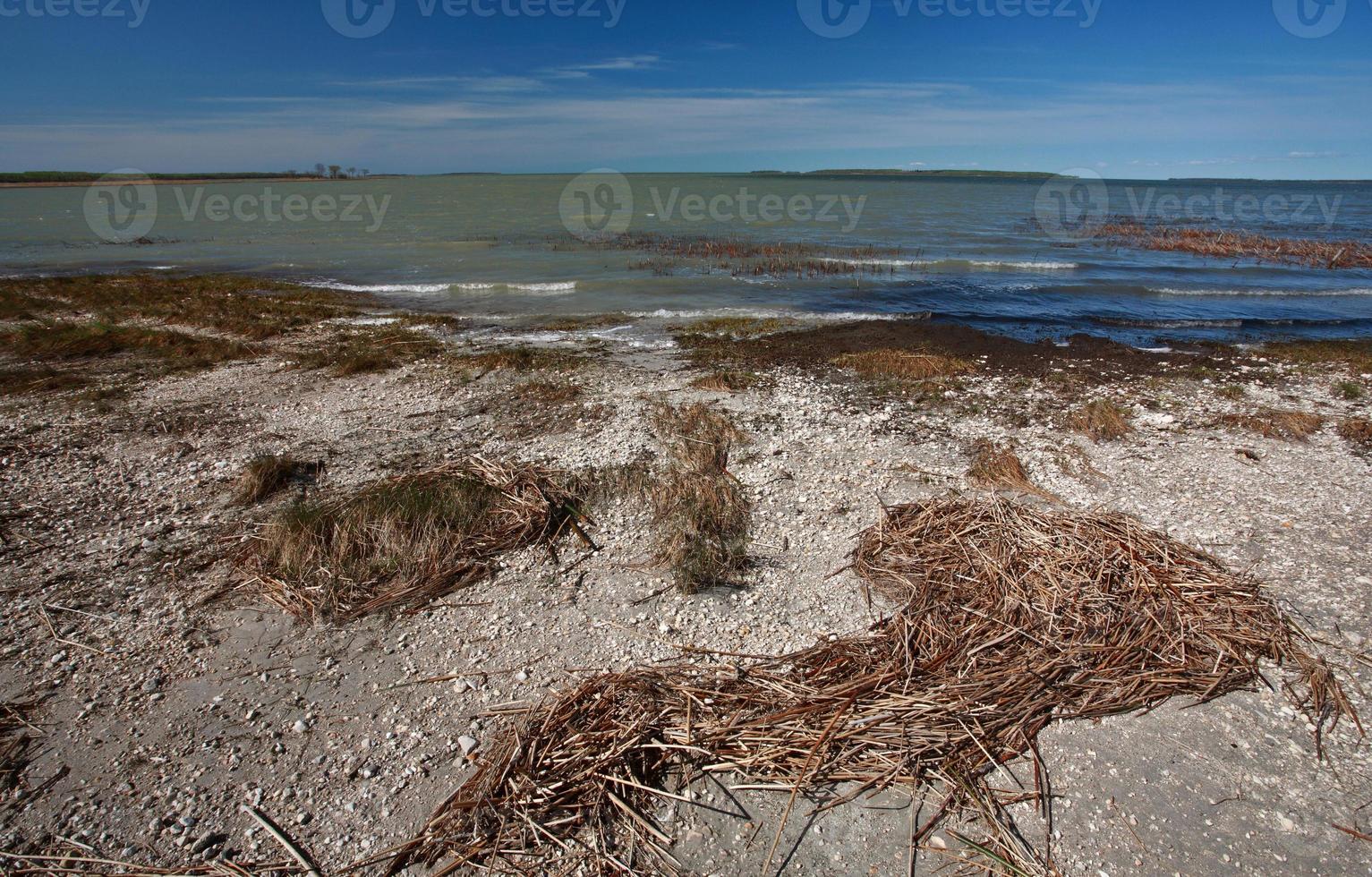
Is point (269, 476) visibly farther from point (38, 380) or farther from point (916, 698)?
point (38, 380)

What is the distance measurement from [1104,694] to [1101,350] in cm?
1347

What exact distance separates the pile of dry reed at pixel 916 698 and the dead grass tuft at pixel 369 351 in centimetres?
1092

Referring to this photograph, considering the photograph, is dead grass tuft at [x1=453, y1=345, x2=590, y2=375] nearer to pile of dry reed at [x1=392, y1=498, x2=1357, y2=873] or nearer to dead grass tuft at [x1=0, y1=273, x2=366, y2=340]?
dead grass tuft at [x1=0, y1=273, x2=366, y2=340]

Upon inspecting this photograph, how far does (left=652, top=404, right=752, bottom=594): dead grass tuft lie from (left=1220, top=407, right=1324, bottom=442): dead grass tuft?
26.4 feet

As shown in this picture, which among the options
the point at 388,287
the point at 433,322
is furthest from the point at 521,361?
the point at 388,287

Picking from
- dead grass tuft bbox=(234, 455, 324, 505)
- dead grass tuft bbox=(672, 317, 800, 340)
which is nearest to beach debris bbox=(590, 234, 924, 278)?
dead grass tuft bbox=(672, 317, 800, 340)

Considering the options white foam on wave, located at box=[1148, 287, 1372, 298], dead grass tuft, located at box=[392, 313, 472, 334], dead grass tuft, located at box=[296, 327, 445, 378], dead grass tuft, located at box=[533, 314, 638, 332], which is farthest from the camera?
white foam on wave, located at box=[1148, 287, 1372, 298]

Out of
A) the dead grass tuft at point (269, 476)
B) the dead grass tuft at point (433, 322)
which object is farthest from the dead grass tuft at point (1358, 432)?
the dead grass tuft at point (433, 322)

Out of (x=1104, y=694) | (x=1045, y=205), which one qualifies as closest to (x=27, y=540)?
(x=1104, y=694)

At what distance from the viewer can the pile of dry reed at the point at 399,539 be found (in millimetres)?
6176

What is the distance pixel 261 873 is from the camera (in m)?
3.75

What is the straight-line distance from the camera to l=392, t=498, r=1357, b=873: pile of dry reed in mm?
4012

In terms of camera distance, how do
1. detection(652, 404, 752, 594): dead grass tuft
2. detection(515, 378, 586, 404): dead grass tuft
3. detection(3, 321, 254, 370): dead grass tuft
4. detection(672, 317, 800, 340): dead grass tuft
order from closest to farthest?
detection(652, 404, 752, 594): dead grass tuft → detection(515, 378, 586, 404): dead grass tuft → detection(3, 321, 254, 370): dead grass tuft → detection(672, 317, 800, 340): dead grass tuft

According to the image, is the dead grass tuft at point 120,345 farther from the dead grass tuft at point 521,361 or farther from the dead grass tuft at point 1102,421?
the dead grass tuft at point 1102,421
